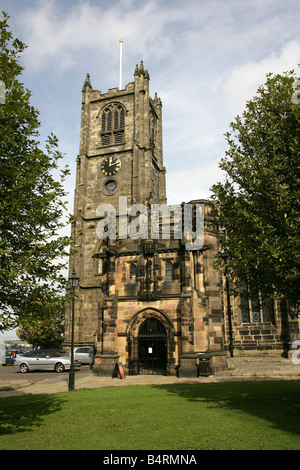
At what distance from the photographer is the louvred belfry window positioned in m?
42.5

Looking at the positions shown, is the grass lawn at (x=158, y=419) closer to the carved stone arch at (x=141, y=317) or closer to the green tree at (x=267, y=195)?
the green tree at (x=267, y=195)

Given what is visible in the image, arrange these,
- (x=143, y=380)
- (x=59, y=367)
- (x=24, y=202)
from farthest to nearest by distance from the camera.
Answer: (x=59, y=367), (x=143, y=380), (x=24, y=202)

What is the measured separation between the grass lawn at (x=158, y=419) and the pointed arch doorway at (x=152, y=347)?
18.9 feet

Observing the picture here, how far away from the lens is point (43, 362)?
2552 cm

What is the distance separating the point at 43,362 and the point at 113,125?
28859 mm

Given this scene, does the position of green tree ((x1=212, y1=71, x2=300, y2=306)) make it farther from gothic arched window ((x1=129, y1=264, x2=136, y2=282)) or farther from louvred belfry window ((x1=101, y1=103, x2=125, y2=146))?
louvred belfry window ((x1=101, y1=103, x2=125, y2=146))

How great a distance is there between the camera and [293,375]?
1781 centimetres

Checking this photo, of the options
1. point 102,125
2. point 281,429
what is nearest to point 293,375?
point 281,429

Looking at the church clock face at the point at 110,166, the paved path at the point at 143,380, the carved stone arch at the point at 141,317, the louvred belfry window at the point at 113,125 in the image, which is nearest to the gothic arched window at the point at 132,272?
the carved stone arch at the point at 141,317

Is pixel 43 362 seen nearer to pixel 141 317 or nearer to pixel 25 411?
pixel 141 317

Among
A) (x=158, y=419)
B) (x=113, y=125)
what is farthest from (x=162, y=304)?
(x=113, y=125)

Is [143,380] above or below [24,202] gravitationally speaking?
below

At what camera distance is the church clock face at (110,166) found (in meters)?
40.2

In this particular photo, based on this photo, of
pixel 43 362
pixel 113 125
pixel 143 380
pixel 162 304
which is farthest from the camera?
pixel 113 125
